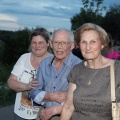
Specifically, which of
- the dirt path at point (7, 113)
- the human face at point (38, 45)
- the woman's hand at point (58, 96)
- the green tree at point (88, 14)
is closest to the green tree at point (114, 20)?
the green tree at point (88, 14)

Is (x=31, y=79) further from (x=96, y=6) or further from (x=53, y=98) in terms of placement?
(x=96, y=6)

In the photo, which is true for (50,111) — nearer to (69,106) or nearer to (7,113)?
(69,106)

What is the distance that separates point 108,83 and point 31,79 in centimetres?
165

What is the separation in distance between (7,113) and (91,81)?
7.06 m

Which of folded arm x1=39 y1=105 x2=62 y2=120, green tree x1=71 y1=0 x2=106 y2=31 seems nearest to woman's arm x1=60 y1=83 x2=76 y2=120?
folded arm x1=39 y1=105 x2=62 y2=120

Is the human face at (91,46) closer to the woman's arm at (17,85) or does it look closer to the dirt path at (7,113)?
the woman's arm at (17,85)

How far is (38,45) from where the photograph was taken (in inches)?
215

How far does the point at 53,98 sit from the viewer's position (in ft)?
15.2

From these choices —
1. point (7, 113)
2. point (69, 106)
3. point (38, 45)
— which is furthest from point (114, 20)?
point (69, 106)

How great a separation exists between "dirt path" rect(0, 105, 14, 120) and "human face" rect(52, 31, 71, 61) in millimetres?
5906

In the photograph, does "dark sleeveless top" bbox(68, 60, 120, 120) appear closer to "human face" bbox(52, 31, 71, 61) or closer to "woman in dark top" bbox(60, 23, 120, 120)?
"woman in dark top" bbox(60, 23, 120, 120)

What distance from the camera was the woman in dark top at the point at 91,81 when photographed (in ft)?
12.9

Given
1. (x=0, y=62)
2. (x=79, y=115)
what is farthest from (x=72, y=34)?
(x=0, y=62)

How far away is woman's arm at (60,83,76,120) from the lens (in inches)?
167
